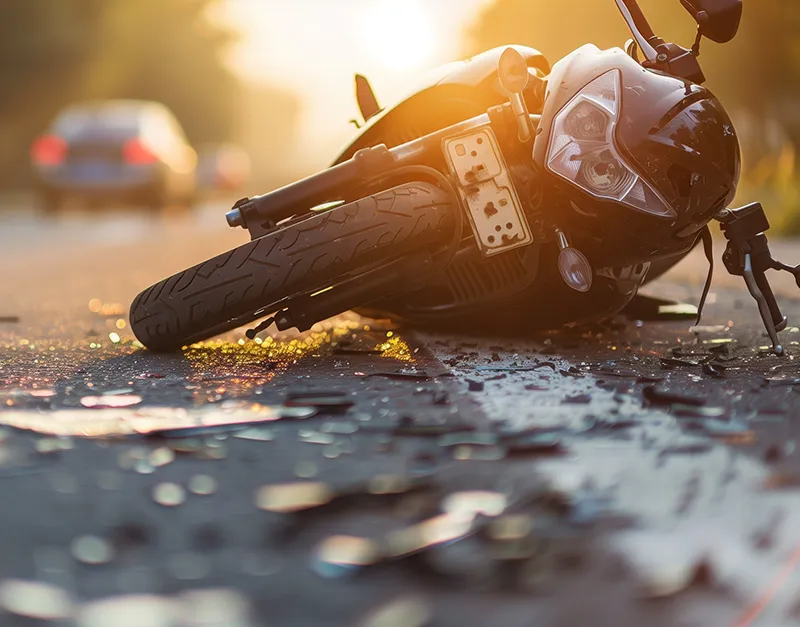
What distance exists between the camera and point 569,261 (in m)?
3.86

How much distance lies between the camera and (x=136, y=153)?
64.8 ft

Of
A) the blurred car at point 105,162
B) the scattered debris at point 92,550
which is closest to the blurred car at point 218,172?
the blurred car at point 105,162

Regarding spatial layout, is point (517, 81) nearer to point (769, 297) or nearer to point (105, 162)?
point (769, 297)

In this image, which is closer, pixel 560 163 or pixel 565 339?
pixel 560 163

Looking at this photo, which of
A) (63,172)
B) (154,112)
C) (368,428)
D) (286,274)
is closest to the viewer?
(368,428)

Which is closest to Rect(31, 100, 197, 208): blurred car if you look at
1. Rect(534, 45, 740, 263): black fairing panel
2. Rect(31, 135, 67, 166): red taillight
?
Rect(31, 135, 67, 166): red taillight

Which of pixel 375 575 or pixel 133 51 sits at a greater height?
pixel 133 51

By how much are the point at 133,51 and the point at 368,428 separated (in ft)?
148

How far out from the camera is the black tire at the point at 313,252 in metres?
3.75

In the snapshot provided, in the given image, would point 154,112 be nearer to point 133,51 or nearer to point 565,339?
point 565,339

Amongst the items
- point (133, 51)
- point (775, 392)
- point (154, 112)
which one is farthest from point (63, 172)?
point (133, 51)

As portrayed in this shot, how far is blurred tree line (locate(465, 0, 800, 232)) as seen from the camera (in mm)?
13445

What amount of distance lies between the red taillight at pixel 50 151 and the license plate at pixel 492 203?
17143 mm

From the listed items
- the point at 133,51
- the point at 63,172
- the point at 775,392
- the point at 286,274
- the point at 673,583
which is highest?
the point at 133,51
